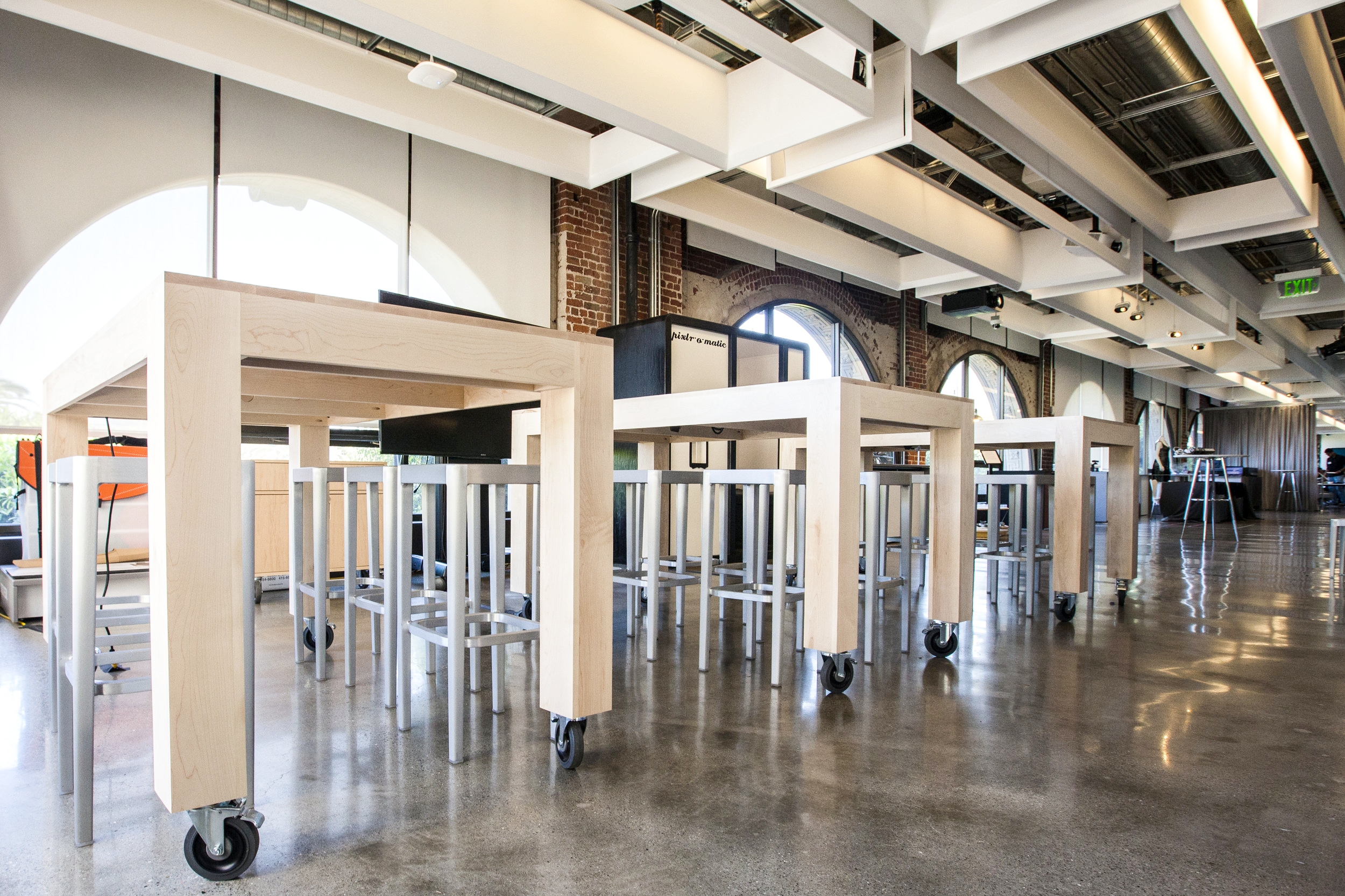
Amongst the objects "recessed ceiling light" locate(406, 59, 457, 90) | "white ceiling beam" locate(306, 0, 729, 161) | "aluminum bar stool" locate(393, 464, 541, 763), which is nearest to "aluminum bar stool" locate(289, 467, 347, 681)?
"aluminum bar stool" locate(393, 464, 541, 763)

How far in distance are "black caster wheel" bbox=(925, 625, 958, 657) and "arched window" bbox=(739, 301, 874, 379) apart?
17.9 feet

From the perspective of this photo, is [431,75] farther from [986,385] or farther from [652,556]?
[986,385]

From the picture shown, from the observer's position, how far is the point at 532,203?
578 cm

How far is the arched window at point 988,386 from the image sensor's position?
11219 mm

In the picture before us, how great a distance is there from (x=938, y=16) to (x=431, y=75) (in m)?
2.27

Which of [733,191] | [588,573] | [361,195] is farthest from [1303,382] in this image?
[588,573]

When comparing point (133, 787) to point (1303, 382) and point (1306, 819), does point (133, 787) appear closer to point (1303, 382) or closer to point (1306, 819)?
point (1306, 819)

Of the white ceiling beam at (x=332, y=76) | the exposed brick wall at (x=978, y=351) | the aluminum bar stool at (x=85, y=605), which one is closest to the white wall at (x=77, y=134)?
the white ceiling beam at (x=332, y=76)

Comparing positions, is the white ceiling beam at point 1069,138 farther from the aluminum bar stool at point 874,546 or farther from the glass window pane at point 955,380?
the glass window pane at point 955,380

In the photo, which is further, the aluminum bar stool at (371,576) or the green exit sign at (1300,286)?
the green exit sign at (1300,286)

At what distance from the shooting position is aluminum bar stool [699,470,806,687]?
2.65 metres

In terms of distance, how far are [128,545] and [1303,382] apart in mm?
19373

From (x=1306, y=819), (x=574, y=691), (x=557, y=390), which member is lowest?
(x=1306, y=819)

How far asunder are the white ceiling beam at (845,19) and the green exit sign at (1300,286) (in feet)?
23.7
